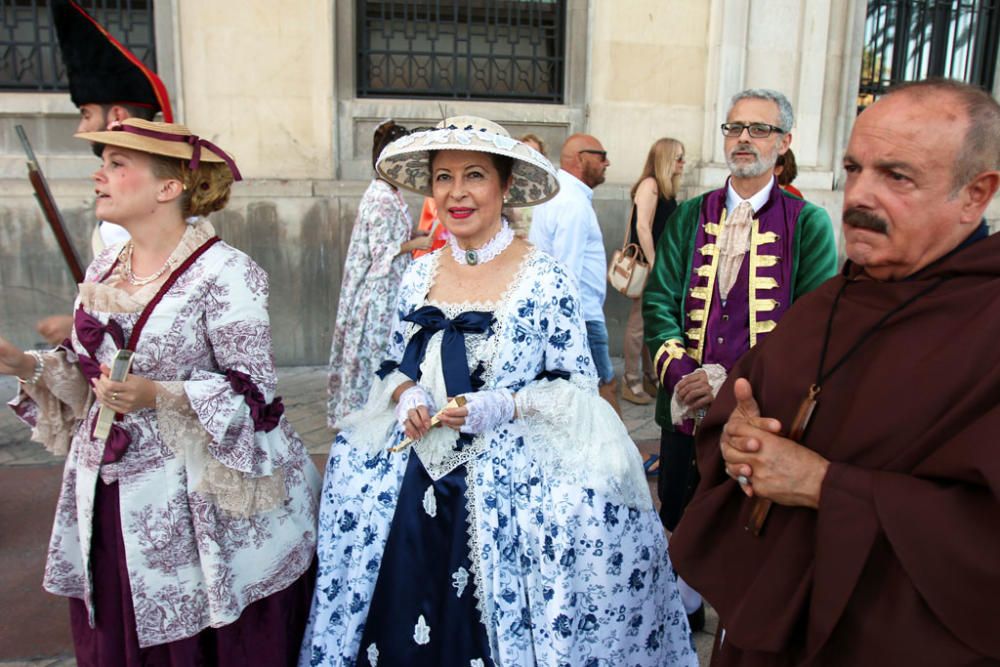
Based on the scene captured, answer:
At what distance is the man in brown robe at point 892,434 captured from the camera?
1.30 m

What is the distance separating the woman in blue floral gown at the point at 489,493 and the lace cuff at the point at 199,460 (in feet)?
1.01

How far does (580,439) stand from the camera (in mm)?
2355

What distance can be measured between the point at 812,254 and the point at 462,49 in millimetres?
5326

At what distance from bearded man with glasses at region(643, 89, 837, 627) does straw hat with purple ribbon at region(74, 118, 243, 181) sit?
166 centimetres

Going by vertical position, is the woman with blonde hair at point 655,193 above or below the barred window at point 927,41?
below

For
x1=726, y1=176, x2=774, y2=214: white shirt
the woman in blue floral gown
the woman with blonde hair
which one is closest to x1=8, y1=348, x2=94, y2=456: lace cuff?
the woman in blue floral gown

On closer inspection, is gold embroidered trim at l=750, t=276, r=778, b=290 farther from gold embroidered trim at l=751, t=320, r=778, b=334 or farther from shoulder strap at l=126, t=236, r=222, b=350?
shoulder strap at l=126, t=236, r=222, b=350

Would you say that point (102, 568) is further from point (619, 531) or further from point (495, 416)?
point (619, 531)

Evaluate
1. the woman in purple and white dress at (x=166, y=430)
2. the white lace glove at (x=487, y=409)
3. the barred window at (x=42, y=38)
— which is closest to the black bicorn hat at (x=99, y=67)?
the woman in purple and white dress at (x=166, y=430)

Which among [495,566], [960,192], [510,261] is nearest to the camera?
[960,192]

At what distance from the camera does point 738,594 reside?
1.61m

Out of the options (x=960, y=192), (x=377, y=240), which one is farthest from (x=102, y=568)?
(x=377, y=240)

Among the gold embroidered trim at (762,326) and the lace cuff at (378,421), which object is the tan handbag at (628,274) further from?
the lace cuff at (378,421)

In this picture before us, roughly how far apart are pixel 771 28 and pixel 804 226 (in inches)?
200
